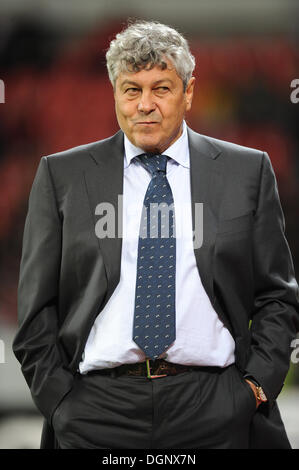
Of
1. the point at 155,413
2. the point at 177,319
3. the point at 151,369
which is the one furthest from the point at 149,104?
the point at 155,413

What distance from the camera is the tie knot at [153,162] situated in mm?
1907

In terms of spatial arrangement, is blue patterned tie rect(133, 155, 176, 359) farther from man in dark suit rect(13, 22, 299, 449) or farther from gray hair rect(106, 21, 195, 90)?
gray hair rect(106, 21, 195, 90)

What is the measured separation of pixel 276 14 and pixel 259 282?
202 cm

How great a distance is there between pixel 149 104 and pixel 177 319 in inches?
22.1

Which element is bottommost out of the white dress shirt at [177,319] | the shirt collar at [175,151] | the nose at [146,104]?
the white dress shirt at [177,319]

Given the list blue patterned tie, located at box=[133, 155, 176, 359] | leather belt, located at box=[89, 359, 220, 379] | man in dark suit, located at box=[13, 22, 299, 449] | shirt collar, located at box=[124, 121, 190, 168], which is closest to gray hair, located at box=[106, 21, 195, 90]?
man in dark suit, located at box=[13, 22, 299, 449]

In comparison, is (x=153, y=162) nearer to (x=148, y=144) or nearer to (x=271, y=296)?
(x=148, y=144)

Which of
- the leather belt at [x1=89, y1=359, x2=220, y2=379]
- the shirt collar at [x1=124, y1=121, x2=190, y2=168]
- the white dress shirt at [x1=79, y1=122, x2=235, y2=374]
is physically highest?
the shirt collar at [x1=124, y1=121, x2=190, y2=168]

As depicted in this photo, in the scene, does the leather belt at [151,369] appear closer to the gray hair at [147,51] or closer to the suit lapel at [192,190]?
the suit lapel at [192,190]

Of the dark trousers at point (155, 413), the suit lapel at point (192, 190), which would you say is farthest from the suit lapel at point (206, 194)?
the dark trousers at point (155, 413)

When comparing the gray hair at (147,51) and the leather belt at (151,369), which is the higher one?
the gray hair at (147,51)

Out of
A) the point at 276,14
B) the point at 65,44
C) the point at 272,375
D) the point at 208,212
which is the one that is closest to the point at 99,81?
the point at 65,44

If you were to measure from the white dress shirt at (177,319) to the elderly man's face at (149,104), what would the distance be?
0.16 m

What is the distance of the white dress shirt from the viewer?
5.89 feet
